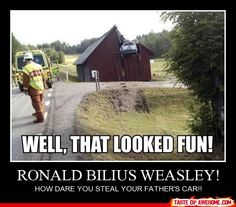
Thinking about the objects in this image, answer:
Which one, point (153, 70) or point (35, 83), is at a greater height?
point (153, 70)

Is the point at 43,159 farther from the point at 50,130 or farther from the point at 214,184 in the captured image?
the point at 214,184

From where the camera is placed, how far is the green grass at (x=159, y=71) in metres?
8.37

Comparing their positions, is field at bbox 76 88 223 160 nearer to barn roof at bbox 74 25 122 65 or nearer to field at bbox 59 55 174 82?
field at bbox 59 55 174 82

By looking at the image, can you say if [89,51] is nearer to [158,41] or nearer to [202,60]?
[158,41]

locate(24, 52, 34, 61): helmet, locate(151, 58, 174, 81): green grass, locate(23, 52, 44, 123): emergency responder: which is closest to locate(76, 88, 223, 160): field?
locate(151, 58, 174, 81): green grass

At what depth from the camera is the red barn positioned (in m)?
8.27

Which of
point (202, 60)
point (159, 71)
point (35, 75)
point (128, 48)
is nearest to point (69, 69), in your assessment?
point (35, 75)

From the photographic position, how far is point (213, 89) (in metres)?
8.15

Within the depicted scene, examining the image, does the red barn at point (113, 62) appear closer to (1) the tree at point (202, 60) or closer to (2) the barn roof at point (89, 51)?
(2) the barn roof at point (89, 51)

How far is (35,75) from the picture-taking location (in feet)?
26.7

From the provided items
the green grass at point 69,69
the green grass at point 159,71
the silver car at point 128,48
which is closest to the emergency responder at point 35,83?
the green grass at point 69,69

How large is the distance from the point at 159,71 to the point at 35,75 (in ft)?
5.43

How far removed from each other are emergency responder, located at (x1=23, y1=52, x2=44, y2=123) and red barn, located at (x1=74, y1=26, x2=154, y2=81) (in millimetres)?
535
